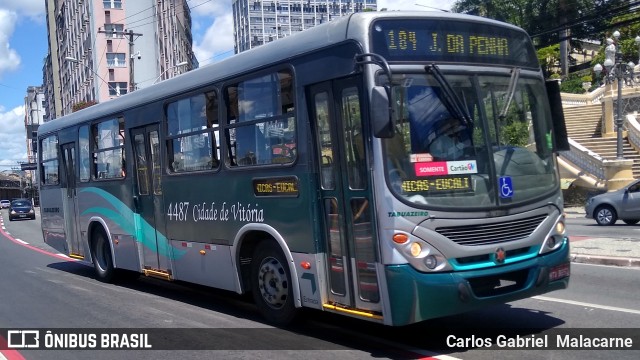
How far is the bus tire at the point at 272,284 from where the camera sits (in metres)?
8.02

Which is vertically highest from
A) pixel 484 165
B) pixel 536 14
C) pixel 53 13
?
pixel 53 13

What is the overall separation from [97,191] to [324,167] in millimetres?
7095

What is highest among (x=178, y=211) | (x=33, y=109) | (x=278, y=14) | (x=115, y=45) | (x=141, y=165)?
(x=278, y=14)

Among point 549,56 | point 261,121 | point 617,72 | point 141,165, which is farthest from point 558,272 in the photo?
point 549,56

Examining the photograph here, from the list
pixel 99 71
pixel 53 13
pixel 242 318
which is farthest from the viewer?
pixel 53 13

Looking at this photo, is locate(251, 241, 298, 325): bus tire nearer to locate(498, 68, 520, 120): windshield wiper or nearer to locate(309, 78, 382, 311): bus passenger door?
locate(309, 78, 382, 311): bus passenger door

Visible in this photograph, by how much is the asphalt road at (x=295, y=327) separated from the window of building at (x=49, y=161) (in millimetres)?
3083

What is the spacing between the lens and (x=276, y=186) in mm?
7918

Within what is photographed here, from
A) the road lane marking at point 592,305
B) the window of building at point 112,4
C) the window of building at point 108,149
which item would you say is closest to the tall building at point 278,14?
the window of building at point 112,4

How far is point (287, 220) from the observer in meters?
7.75

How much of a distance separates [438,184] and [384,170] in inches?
21.7

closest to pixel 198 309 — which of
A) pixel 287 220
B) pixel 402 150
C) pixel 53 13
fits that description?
pixel 287 220

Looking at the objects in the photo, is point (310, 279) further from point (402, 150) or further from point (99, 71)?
point (99, 71)

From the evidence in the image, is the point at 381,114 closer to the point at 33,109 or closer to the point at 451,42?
the point at 451,42
